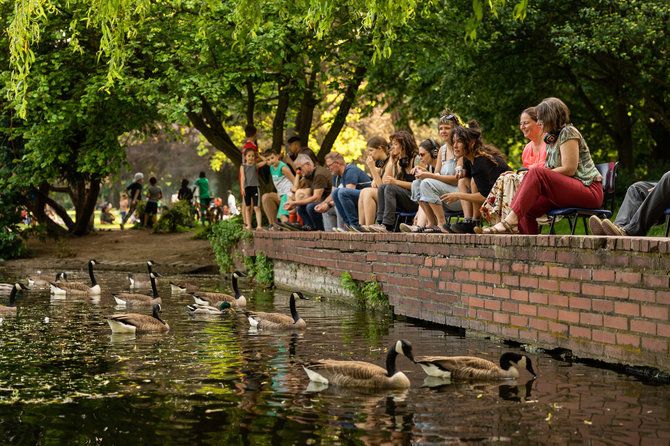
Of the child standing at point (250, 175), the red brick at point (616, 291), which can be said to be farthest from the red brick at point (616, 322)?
the child standing at point (250, 175)

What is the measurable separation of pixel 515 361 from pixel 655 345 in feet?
3.56

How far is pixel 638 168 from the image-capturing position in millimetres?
28484

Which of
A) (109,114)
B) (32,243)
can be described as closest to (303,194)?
(109,114)

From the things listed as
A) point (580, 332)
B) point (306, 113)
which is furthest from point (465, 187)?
point (306, 113)

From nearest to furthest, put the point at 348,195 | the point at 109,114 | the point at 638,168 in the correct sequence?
the point at 348,195
the point at 109,114
the point at 638,168

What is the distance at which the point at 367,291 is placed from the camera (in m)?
13.0

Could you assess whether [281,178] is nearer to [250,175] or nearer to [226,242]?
[250,175]

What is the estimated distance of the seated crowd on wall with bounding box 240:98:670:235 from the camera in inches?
365

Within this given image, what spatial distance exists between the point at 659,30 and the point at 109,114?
1350cm

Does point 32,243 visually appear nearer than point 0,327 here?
No

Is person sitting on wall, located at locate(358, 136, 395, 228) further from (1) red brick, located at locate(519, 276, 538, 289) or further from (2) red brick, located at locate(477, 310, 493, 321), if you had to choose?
(1) red brick, located at locate(519, 276, 538, 289)

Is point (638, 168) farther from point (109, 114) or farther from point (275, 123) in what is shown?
point (109, 114)

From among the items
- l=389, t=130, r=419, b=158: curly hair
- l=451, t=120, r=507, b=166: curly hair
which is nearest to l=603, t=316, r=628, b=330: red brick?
l=451, t=120, r=507, b=166: curly hair

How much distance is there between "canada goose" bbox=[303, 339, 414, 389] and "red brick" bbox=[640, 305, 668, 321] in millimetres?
1919
